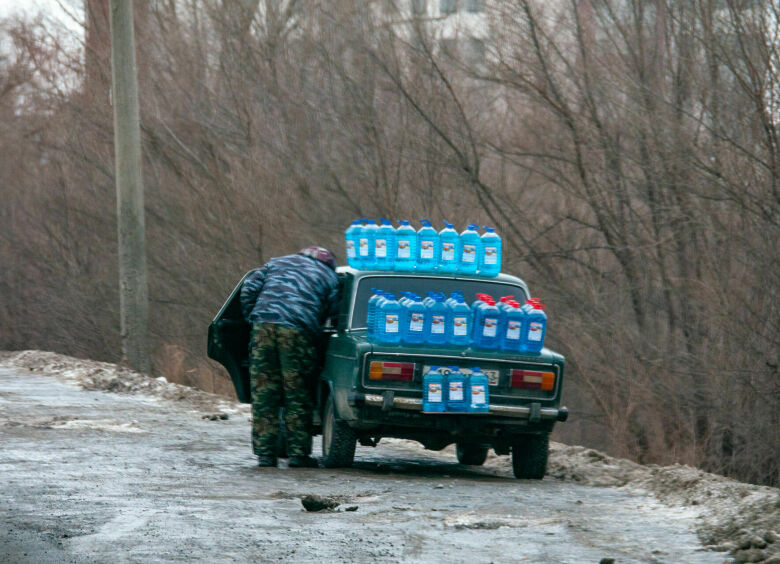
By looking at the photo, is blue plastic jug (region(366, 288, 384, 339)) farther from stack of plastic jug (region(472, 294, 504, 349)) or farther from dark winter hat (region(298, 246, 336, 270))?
stack of plastic jug (region(472, 294, 504, 349))

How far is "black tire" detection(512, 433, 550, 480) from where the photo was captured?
1046 centimetres

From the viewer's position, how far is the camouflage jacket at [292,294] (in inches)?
409

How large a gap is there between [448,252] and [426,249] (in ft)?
0.62

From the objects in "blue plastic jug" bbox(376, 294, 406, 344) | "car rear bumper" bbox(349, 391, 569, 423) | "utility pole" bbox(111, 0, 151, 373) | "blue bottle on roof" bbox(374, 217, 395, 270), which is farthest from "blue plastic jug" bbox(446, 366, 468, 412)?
"utility pole" bbox(111, 0, 151, 373)

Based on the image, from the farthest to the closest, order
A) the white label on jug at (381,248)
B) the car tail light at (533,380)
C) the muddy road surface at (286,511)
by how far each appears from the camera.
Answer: the white label on jug at (381,248) < the car tail light at (533,380) < the muddy road surface at (286,511)

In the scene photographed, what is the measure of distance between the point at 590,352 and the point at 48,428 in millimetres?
7079

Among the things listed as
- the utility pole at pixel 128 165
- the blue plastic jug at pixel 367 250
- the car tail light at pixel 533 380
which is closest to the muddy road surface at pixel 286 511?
the car tail light at pixel 533 380

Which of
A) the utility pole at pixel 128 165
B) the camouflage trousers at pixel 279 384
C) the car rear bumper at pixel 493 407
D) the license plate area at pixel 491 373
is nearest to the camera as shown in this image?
the car rear bumper at pixel 493 407

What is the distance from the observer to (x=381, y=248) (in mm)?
10977

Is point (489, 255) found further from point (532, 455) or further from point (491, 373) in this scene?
point (532, 455)

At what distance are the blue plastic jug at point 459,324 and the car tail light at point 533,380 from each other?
1.63 feet

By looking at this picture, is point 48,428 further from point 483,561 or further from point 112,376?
point 483,561

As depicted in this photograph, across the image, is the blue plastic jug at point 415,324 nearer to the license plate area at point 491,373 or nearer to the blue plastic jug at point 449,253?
the license plate area at point 491,373

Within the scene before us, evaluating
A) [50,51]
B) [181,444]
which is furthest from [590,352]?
[50,51]
